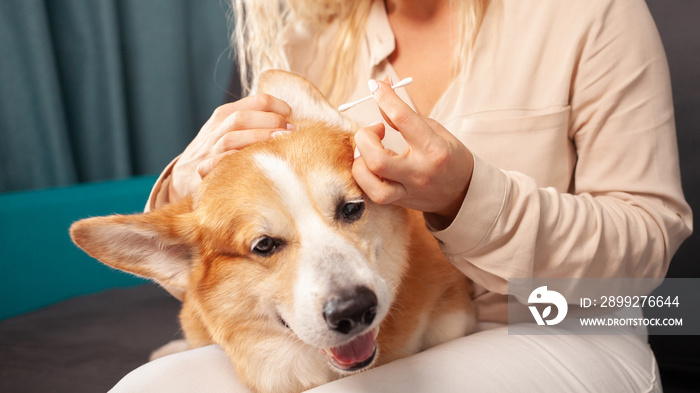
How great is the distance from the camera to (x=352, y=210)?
0.89 metres

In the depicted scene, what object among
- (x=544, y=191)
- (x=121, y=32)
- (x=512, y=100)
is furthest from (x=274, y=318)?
(x=121, y=32)

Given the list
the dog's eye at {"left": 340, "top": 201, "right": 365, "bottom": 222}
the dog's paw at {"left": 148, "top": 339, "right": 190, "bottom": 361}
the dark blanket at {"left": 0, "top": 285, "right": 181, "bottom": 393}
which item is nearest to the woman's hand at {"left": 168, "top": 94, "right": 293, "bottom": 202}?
the dog's eye at {"left": 340, "top": 201, "right": 365, "bottom": 222}

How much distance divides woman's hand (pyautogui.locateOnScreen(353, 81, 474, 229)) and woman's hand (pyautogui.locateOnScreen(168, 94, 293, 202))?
23 centimetres

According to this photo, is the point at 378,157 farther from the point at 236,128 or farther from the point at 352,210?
the point at 236,128

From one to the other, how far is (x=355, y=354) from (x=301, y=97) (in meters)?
0.53

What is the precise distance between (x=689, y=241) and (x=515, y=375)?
0.90 meters

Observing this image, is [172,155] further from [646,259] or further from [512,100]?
Result: [646,259]

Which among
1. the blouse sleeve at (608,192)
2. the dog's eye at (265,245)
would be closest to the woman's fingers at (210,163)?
the dog's eye at (265,245)

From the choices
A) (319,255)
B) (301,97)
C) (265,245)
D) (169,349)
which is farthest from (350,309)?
(169,349)

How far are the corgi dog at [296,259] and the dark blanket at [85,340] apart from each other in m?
0.48

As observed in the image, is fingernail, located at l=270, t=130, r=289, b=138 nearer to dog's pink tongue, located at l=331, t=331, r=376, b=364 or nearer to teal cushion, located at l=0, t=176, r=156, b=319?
dog's pink tongue, located at l=331, t=331, r=376, b=364

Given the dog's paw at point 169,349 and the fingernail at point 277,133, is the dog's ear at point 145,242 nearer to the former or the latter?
the fingernail at point 277,133

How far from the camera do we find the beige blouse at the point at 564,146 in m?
0.89

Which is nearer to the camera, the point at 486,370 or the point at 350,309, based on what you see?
the point at 350,309
